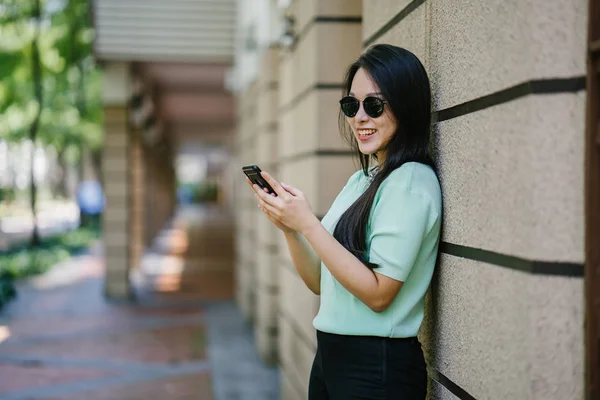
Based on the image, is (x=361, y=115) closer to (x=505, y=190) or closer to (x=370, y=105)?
(x=370, y=105)

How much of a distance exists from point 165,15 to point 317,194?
7219 millimetres

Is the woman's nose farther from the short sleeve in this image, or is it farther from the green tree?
the green tree

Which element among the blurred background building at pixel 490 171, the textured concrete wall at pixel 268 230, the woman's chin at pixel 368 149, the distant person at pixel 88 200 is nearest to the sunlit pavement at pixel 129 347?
the textured concrete wall at pixel 268 230

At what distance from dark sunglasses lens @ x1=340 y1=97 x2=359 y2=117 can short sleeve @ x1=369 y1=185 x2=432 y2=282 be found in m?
0.34

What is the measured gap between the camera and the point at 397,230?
77.4 inches

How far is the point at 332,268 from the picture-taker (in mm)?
1975

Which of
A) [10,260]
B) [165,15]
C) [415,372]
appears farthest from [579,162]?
[10,260]

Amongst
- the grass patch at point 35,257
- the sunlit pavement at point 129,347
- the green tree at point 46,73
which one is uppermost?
the green tree at point 46,73

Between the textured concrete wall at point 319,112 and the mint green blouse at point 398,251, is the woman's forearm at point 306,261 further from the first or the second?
the textured concrete wall at point 319,112

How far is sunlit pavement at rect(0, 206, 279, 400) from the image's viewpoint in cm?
631

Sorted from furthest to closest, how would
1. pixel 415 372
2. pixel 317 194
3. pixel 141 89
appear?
1. pixel 141 89
2. pixel 317 194
3. pixel 415 372

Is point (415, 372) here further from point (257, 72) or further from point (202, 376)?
point (257, 72)

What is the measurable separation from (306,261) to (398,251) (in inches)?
20.4

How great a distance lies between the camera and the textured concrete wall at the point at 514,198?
1.66m
